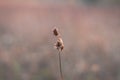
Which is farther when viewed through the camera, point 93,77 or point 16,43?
point 16,43

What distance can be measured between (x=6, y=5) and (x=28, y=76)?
492 centimetres

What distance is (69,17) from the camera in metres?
7.32

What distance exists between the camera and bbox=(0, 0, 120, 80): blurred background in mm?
4449

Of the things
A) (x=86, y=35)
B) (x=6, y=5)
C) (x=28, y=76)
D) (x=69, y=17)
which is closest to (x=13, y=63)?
(x=28, y=76)

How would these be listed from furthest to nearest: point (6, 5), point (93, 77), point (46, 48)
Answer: point (6, 5) → point (46, 48) → point (93, 77)

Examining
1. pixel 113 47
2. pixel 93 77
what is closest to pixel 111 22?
pixel 113 47

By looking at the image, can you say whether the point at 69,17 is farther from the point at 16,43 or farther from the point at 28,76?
the point at 28,76

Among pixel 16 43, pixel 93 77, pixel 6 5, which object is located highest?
pixel 6 5

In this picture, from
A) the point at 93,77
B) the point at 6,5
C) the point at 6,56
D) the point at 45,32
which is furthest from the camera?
the point at 6,5

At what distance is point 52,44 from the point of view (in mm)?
5477

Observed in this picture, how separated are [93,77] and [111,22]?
342cm

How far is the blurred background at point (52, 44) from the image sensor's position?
445 cm

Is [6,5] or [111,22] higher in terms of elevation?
[6,5]

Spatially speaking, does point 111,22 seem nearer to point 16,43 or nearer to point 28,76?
point 16,43
